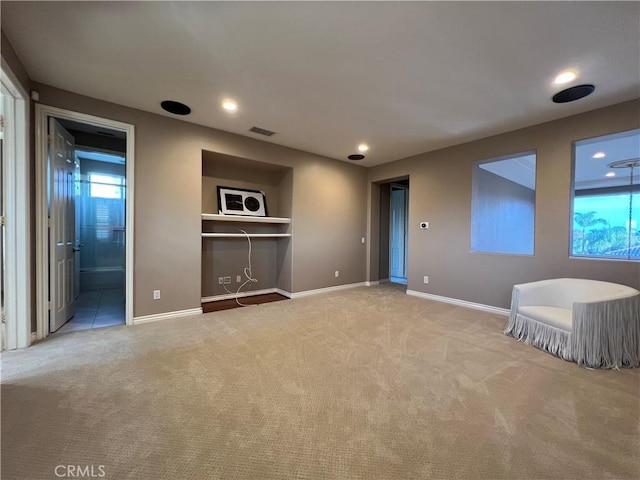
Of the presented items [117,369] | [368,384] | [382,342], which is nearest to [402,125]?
[382,342]

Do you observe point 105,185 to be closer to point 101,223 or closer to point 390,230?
point 101,223

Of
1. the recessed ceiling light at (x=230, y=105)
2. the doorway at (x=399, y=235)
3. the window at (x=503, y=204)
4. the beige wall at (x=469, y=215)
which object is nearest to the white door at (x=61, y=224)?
the recessed ceiling light at (x=230, y=105)

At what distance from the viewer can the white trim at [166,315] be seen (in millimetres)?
3215

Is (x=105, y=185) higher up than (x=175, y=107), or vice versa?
(x=175, y=107)

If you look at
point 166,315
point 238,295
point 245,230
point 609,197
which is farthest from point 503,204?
point 166,315

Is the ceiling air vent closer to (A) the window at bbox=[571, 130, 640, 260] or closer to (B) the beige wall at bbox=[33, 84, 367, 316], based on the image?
(B) the beige wall at bbox=[33, 84, 367, 316]

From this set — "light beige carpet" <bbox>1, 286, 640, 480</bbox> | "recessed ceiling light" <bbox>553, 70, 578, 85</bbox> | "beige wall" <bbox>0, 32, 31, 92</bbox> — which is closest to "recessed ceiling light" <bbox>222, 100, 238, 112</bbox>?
"beige wall" <bbox>0, 32, 31, 92</bbox>

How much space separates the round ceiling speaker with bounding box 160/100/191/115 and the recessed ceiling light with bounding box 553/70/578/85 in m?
3.88

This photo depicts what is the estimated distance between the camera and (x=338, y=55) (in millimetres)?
2146

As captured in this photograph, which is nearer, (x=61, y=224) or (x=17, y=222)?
(x=17, y=222)

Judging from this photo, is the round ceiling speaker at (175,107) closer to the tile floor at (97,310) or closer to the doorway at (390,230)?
the tile floor at (97,310)

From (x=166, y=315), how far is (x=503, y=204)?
254 inches

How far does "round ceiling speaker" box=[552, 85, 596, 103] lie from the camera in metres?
2.57

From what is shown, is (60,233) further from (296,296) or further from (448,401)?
(448,401)
